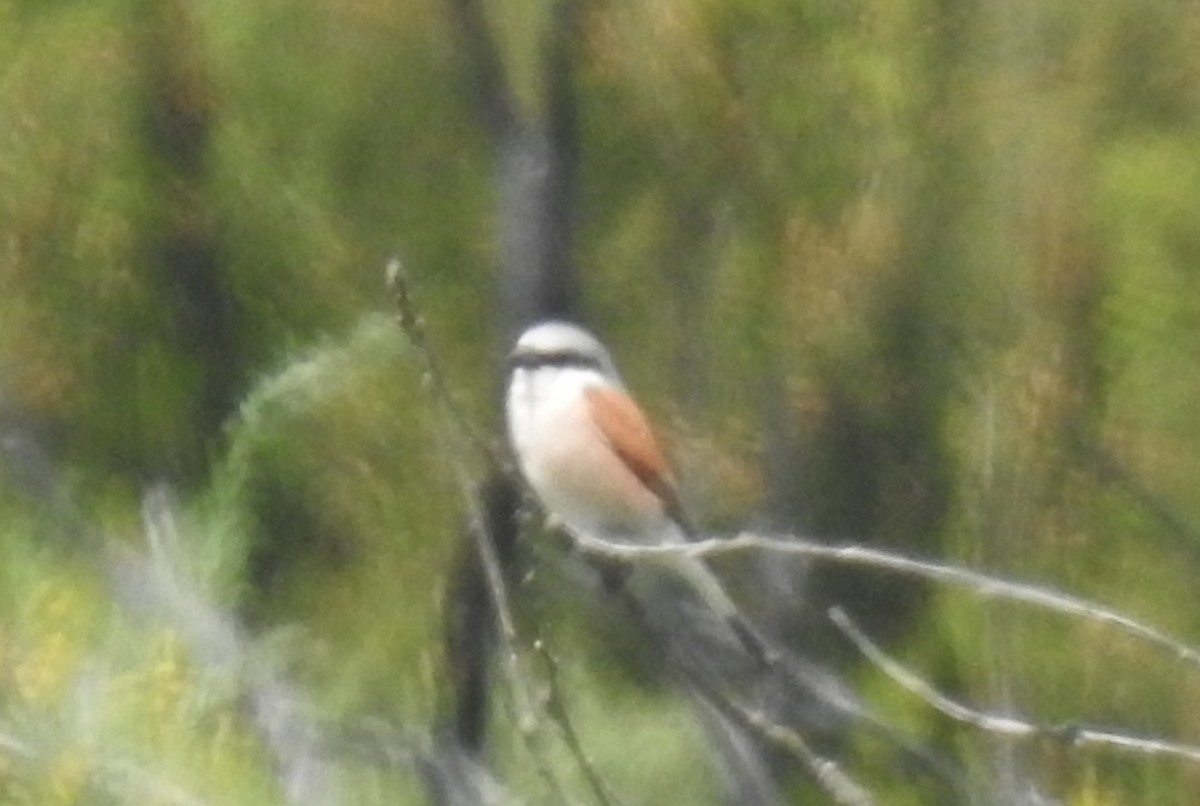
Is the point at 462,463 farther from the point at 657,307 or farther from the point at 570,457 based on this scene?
the point at 657,307

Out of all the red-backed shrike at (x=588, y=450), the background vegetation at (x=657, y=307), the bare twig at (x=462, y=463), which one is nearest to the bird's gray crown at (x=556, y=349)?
the red-backed shrike at (x=588, y=450)

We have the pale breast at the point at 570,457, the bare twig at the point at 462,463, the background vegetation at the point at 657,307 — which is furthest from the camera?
the background vegetation at the point at 657,307

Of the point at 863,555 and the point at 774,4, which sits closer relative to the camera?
the point at 863,555

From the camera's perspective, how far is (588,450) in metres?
1.31

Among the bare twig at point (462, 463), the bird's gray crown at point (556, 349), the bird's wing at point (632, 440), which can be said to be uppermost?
the bare twig at point (462, 463)

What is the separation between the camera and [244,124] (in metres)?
1.63

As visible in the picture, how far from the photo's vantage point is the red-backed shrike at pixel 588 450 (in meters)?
1.31

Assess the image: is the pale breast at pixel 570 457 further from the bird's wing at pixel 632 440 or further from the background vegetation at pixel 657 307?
the background vegetation at pixel 657 307

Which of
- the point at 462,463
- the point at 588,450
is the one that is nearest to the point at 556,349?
the point at 588,450

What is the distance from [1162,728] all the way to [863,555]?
880 mm

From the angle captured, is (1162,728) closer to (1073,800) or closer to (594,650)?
(1073,800)

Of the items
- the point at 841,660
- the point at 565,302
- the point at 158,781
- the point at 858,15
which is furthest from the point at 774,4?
the point at 158,781

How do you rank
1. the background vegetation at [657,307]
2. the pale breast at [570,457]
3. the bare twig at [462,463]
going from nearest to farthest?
the bare twig at [462,463]
the pale breast at [570,457]
the background vegetation at [657,307]

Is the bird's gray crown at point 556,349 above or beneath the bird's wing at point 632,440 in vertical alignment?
above
